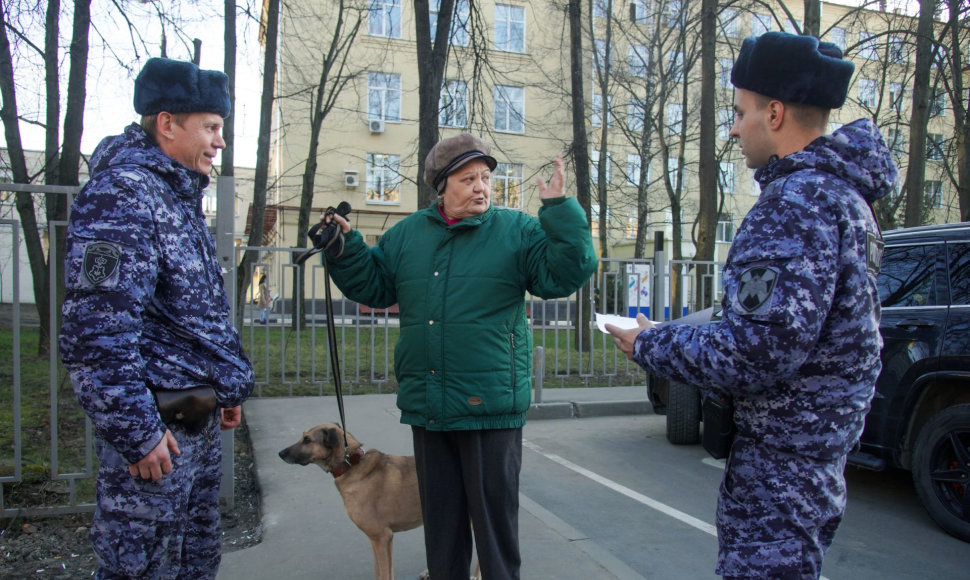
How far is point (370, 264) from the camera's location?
293 cm

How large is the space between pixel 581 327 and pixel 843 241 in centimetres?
845

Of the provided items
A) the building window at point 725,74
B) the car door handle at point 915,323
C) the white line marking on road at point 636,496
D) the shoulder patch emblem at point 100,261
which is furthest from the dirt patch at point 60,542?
the building window at point 725,74

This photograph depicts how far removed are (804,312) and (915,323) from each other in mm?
3779

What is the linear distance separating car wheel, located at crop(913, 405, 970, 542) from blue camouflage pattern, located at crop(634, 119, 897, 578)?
325 cm

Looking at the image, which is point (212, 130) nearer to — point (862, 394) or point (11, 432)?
point (862, 394)

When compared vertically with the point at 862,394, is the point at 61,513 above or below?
below

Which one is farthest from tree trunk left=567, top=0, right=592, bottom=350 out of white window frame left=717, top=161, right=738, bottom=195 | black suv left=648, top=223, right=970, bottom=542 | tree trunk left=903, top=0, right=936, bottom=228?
white window frame left=717, top=161, right=738, bottom=195

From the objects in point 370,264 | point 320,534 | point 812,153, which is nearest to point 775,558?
point 812,153

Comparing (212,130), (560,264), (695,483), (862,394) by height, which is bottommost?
(695,483)

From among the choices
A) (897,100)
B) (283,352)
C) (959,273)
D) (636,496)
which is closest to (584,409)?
(636,496)

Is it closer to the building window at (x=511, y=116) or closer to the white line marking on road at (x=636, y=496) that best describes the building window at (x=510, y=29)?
the building window at (x=511, y=116)

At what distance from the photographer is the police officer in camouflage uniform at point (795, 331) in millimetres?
1600

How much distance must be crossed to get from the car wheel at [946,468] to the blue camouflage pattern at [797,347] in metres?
3.25

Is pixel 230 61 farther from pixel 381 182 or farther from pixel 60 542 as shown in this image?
pixel 381 182
